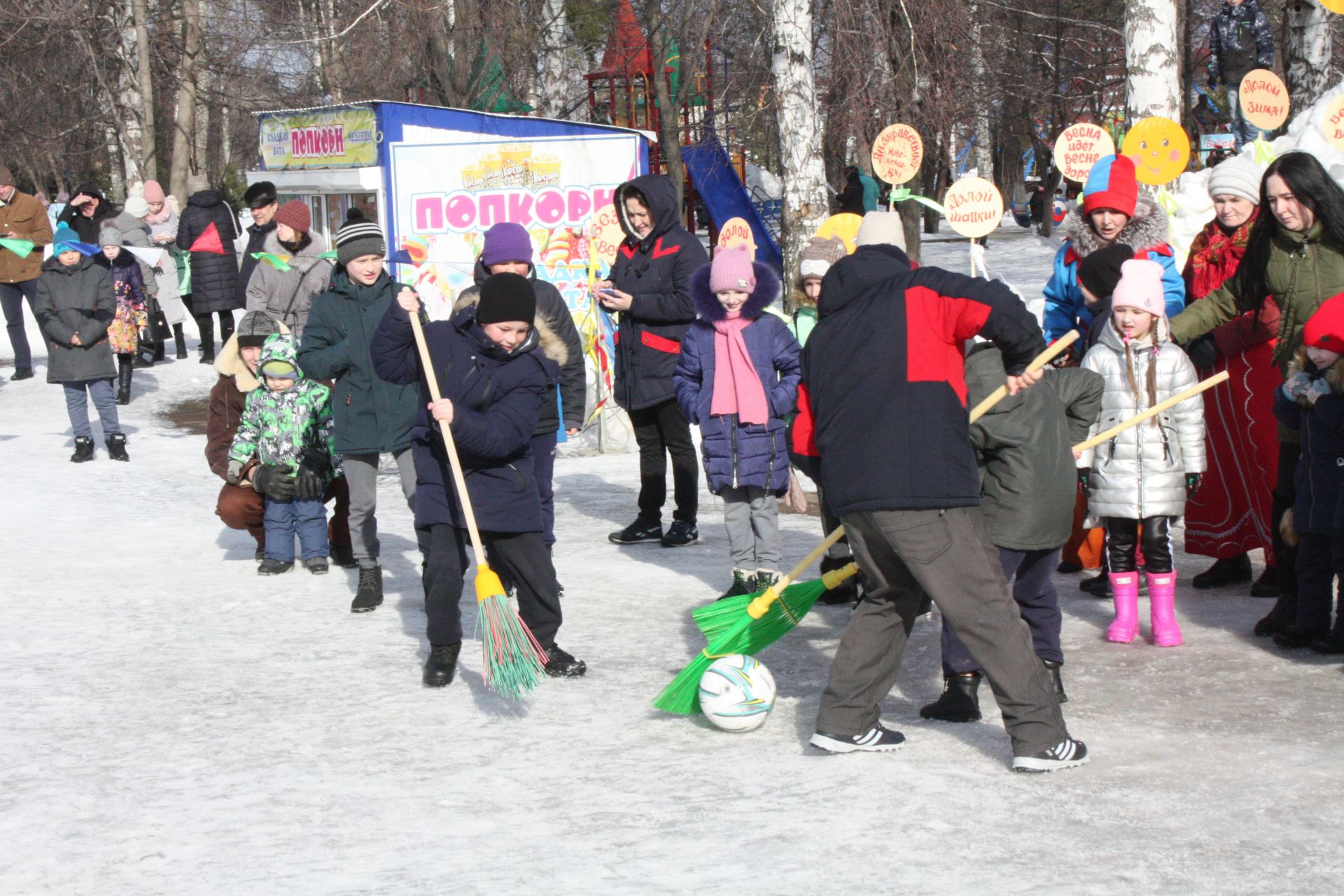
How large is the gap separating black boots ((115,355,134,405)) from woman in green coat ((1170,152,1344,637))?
416 inches

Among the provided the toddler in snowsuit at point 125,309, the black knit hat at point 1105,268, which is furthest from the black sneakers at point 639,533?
the toddler in snowsuit at point 125,309

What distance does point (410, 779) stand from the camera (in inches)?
184

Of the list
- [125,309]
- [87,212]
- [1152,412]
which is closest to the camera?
[1152,412]

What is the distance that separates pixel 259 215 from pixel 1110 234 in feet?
23.8

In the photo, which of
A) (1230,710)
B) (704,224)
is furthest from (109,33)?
(1230,710)

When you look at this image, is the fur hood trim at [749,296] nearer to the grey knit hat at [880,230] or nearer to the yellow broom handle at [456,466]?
the grey knit hat at [880,230]

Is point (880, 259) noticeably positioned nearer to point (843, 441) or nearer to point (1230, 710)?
point (843, 441)

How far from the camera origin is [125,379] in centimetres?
1417

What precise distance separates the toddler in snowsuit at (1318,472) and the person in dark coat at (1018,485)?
1.03 meters

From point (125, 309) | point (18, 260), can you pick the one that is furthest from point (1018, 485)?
point (18, 260)

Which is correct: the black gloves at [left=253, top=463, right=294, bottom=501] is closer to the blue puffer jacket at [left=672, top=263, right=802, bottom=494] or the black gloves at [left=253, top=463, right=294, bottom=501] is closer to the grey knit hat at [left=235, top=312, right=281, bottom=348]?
the grey knit hat at [left=235, top=312, right=281, bottom=348]

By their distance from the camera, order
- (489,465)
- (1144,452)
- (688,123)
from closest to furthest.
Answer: (489,465) → (1144,452) → (688,123)

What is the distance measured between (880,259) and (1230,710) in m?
2.01

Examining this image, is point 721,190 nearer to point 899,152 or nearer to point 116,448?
point 899,152
